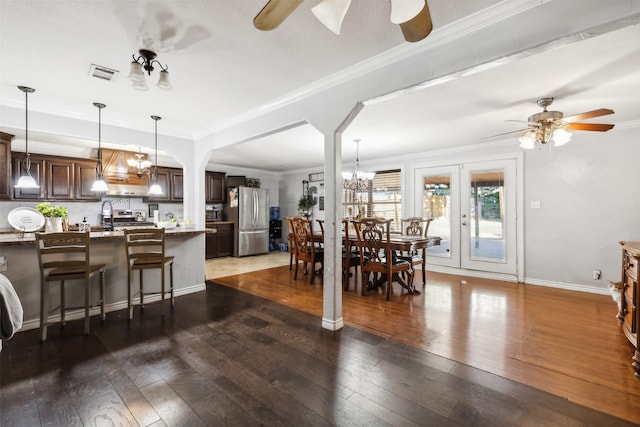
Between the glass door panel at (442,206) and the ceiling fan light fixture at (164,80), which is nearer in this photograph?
the ceiling fan light fixture at (164,80)

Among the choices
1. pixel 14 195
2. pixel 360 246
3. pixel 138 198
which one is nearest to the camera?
pixel 360 246

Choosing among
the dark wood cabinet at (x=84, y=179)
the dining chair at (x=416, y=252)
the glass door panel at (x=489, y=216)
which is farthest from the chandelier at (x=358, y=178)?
the dark wood cabinet at (x=84, y=179)

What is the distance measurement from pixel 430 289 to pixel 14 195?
6979mm

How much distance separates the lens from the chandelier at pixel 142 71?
2105 millimetres

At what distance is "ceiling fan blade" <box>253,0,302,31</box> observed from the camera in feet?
4.17

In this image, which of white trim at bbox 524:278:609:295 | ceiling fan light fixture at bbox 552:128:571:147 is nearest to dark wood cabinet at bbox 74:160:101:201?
ceiling fan light fixture at bbox 552:128:571:147

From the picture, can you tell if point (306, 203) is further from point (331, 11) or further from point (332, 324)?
point (331, 11)

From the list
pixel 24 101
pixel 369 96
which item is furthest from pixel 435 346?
pixel 24 101

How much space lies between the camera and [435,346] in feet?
8.28

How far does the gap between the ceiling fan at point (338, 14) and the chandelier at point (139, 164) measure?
543 cm

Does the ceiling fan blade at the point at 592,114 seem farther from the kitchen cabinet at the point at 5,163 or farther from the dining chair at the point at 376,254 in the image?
the kitchen cabinet at the point at 5,163

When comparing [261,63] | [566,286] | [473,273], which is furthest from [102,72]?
[566,286]

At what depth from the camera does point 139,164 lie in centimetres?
575

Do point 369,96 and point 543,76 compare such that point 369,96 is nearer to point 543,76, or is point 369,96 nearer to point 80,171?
point 543,76
